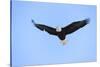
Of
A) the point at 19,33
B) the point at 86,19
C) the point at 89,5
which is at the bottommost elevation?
the point at 19,33

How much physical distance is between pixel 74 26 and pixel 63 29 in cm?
13

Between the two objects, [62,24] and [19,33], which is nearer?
[19,33]

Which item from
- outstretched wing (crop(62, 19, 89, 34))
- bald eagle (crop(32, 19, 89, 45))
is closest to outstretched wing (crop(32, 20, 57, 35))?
bald eagle (crop(32, 19, 89, 45))

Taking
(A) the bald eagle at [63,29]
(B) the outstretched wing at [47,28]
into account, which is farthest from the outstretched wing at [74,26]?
(B) the outstretched wing at [47,28]

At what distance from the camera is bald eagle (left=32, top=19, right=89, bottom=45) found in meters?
1.77

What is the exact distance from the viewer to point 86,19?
191cm

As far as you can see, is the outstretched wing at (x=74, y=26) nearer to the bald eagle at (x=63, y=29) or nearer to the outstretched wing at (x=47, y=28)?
the bald eagle at (x=63, y=29)

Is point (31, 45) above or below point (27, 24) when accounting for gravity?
below

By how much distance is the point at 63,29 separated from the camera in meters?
1.82

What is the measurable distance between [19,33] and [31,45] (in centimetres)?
17

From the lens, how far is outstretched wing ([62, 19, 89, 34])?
1833 mm

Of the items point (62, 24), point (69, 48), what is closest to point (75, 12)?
point (62, 24)

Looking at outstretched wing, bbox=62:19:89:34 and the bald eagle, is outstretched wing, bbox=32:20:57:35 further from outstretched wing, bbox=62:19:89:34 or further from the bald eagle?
outstretched wing, bbox=62:19:89:34

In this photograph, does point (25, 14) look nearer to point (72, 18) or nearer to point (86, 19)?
point (72, 18)
